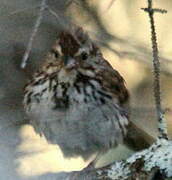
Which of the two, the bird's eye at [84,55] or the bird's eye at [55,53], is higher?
the bird's eye at [55,53]

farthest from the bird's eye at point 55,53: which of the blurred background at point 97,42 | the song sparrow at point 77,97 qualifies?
the blurred background at point 97,42

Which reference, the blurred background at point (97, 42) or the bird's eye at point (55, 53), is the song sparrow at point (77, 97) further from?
the blurred background at point (97, 42)

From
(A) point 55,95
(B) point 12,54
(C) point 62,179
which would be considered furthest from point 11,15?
(C) point 62,179

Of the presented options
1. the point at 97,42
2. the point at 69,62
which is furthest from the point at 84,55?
the point at 97,42

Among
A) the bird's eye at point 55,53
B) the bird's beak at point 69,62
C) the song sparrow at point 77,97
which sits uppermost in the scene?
the bird's eye at point 55,53

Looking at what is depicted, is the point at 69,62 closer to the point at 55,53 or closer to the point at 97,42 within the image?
the point at 55,53

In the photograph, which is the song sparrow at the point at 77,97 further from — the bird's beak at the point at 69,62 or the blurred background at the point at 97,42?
the blurred background at the point at 97,42

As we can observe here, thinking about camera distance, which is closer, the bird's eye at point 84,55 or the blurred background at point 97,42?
Result: the bird's eye at point 84,55
